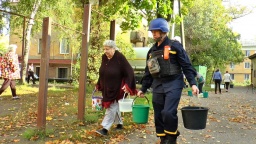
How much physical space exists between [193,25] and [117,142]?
1299 inches

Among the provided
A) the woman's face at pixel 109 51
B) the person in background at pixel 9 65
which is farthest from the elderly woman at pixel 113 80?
the person in background at pixel 9 65

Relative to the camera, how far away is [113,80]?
20.9 ft

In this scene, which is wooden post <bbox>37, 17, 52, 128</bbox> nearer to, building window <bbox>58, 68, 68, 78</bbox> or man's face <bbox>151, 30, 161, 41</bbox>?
man's face <bbox>151, 30, 161, 41</bbox>

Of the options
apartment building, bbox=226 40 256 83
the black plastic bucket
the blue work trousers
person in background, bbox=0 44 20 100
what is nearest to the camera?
the blue work trousers

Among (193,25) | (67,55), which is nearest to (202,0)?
(193,25)

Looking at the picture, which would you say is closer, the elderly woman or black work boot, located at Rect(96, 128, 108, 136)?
black work boot, located at Rect(96, 128, 108, 136)

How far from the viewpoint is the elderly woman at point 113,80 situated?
6312 millimetres

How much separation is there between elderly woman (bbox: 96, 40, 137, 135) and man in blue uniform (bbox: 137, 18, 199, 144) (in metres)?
1.41

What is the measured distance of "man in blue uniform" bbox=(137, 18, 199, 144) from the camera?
186 inches

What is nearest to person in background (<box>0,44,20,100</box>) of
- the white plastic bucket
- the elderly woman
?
the elderly woman

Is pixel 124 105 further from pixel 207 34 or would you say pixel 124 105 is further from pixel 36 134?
pixel 207 34

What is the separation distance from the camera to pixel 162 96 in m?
4.96

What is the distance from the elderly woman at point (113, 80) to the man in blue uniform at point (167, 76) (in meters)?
1.41

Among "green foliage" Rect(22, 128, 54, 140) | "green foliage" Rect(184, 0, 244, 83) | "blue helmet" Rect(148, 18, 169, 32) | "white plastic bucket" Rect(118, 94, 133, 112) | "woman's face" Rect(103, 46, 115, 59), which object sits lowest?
"green foliage" Rect(22, 128, 54, 140)
